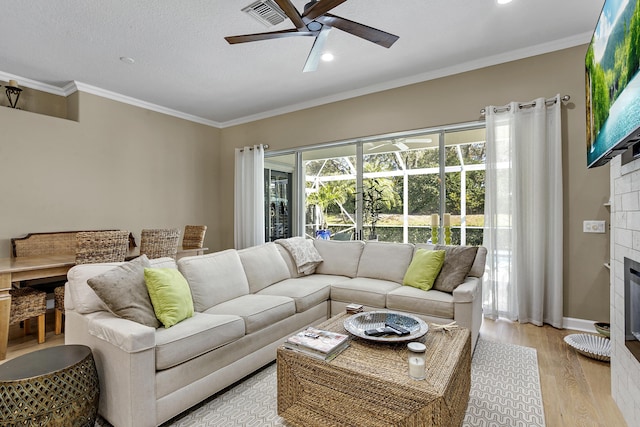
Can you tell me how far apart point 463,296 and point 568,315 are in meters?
1.61

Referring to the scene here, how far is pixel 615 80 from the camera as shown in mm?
1583

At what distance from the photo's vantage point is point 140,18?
2.90m

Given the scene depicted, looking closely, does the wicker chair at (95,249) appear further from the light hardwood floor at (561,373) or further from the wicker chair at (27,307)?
the light hardwood floor at (561,373)

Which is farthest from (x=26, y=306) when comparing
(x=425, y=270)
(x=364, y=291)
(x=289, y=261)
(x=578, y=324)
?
(x=578, y=324)

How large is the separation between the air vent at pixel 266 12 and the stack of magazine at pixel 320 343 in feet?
8.39

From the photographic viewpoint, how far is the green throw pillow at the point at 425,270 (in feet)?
10.2

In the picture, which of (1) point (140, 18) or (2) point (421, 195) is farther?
(2) point (421, 195)

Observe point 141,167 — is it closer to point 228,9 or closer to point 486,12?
point 228,9

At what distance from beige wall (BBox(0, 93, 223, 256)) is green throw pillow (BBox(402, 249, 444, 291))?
13.5 feet

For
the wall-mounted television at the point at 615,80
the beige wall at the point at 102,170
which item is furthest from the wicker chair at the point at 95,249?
the wall-mounted television at the point at 615,80

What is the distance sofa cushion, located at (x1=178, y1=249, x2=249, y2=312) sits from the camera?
8.41 ft

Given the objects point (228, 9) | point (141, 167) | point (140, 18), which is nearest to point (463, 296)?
point (228, 9)

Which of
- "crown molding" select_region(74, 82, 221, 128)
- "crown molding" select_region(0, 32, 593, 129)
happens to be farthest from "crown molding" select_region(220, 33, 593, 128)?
"crown molding" select_region(74, 82, 221, 128)

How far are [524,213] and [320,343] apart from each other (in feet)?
9.52
